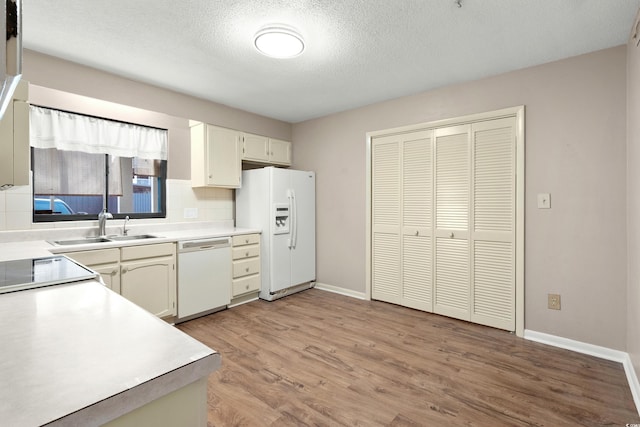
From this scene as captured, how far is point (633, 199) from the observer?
212 centimetres

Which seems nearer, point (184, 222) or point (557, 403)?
point (557, 403)

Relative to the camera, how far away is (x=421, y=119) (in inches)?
135

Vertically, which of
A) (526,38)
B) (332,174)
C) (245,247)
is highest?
(526,38)

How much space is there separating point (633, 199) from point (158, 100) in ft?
13.6

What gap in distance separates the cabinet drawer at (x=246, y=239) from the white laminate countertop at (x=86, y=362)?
261cm

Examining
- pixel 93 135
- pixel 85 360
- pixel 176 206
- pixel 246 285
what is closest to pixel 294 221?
pixel 246 285

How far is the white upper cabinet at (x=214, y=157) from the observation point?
3.64 meters

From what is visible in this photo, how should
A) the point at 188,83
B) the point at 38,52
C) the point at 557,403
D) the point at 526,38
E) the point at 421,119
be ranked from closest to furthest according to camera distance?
the point at 557,403, the point at 526,38, the point at 38,52, the point at 188,83, the point at 421,119

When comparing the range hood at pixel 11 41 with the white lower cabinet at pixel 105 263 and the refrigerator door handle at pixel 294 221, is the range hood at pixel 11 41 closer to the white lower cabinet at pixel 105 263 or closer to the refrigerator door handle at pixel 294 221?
the white lower cabinet at pixel 105 263

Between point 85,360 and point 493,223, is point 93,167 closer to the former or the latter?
point 85,360

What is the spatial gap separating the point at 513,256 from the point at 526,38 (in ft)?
5.92

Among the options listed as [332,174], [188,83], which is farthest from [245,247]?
[188,83]

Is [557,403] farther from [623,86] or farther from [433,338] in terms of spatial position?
[623,86]

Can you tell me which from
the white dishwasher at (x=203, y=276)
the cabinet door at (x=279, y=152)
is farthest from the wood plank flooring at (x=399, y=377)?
the cabinet door at (x=279, y=152)
